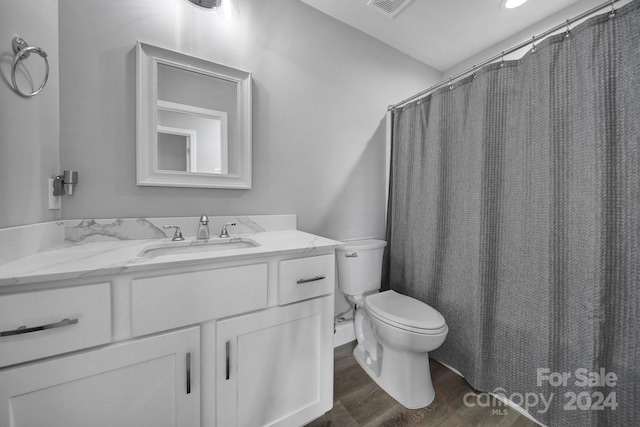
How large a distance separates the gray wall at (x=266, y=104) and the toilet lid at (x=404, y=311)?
0.54m

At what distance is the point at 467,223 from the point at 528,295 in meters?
0.46

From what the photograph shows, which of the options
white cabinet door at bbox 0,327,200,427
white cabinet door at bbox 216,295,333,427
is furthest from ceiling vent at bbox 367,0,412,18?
white cabinet door at bbox 0,327,200,427

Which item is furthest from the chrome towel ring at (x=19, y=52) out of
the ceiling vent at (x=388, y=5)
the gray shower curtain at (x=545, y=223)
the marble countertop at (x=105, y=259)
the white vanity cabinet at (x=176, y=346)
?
the gray shower curtain at (x=545, y=223)

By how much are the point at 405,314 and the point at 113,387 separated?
1289 millimetres

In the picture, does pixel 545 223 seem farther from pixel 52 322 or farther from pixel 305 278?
pixel 52 322

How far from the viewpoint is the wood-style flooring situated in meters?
1.15

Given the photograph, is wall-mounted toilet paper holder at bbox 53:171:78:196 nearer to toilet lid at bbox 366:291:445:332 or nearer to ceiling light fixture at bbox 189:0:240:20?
ceiling light fixture at bbox 189:0:240:20

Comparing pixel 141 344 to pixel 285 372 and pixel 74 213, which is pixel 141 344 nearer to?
pixel 285 372

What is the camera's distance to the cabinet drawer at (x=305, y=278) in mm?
982

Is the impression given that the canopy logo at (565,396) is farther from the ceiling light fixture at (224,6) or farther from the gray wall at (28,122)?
the ceiling light fixture at (224,6)

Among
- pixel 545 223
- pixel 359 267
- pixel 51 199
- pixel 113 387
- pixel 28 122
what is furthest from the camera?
pixel 359 267

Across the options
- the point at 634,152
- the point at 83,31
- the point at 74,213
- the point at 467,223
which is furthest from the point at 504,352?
the point at 83,31

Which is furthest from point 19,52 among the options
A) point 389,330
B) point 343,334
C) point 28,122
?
point 343,334

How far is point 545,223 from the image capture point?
110 cm
